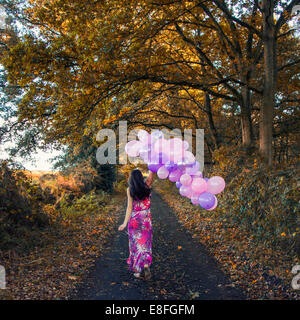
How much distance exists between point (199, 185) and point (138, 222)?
4.55 feet

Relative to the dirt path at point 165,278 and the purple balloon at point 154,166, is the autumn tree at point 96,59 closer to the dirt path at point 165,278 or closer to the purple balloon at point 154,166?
the purple balloon at point 154,166

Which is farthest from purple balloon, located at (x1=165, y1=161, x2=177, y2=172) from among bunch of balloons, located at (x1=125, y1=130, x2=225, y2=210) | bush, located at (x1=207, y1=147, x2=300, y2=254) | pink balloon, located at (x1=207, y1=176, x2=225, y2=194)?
bush, located at (x1=207, y1=147, x2=300, y2=254)

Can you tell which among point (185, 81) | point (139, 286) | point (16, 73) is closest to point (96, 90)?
point (16, 73)

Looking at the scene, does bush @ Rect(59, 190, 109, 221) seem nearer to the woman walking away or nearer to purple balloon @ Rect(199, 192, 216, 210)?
the woman walking away

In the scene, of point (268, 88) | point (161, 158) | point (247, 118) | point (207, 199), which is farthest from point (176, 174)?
point (247, 118)

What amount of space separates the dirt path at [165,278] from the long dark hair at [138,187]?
1447 mm

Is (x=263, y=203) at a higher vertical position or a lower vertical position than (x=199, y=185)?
lower

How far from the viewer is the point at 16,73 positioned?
5.45m

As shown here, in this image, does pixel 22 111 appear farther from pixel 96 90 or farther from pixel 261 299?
pixel 261 299

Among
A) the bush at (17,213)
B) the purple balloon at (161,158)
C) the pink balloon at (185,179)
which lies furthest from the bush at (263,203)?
the bush at (17,213)

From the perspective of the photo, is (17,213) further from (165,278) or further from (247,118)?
(247,118)

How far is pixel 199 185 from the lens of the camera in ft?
16.1

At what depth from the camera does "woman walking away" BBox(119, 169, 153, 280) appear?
4.57 metres

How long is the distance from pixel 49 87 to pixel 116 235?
175 inches
